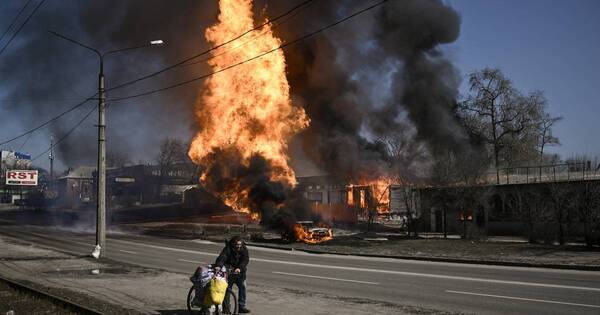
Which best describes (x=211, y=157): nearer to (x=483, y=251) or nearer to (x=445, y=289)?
(x=483, y=251)

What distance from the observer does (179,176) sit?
8575 cm

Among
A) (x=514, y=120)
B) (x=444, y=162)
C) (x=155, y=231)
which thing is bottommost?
(x=155, y=231)

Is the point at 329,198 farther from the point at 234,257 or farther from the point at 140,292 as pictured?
the point at 234,257

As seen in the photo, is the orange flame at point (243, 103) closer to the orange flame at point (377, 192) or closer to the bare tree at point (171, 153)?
the orange flame at point (377, 192)

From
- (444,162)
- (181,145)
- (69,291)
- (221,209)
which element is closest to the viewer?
(69,291)

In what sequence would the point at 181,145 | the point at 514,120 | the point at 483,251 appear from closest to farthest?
the point at 483,251, the point at 514,120, the point at 181,145

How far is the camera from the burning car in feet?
105

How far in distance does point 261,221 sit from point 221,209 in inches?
1028

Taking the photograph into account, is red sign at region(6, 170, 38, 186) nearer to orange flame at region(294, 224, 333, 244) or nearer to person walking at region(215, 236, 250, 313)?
orange flame at region(294, 224, 333, 244)

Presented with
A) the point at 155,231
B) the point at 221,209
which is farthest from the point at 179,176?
the point at 155,231

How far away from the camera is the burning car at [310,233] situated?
31.9 metres

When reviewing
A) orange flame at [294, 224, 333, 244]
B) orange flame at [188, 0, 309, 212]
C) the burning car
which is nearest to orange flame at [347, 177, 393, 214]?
orange flame at [188, 0, 309, 212]

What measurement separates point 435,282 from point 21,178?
117ft

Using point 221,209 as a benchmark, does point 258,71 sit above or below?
above
